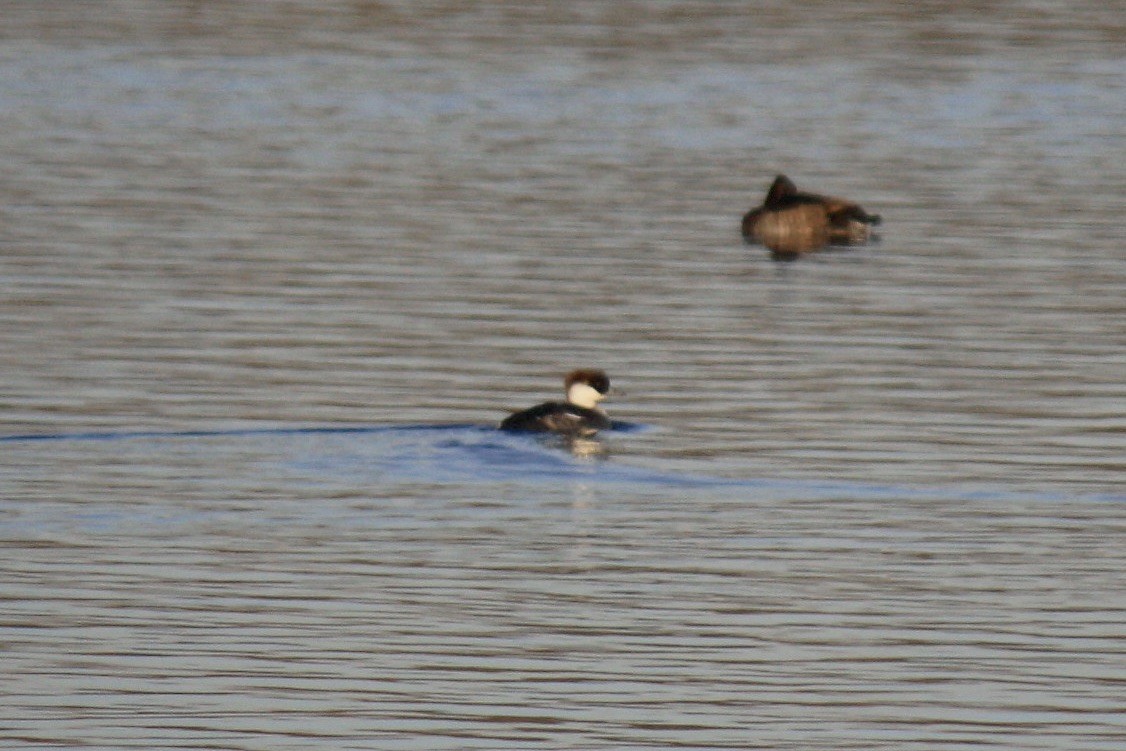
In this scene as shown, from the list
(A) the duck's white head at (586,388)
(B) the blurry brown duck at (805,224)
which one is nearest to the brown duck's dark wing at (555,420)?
(A) the duck's white head at (586,388)

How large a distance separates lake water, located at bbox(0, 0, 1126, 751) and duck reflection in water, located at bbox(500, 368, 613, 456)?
20 centimetres

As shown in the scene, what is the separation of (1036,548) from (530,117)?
74.2 ft

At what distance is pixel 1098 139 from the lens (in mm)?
33219

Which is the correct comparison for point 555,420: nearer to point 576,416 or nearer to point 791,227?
point 576,416

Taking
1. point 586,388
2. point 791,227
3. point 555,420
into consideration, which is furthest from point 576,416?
point 791,227

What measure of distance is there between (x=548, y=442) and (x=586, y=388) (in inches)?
26.7

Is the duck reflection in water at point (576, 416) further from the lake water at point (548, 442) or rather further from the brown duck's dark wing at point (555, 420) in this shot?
the lake water at point (548, 442)

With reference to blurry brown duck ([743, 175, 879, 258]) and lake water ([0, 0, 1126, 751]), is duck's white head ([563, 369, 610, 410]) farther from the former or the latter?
blurry brown duck ([743, 175, 879, 258])

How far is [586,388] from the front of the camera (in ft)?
53.7

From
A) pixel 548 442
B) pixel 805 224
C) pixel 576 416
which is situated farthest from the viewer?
pixel 805 224

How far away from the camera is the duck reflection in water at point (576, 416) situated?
A: 15.8 metres

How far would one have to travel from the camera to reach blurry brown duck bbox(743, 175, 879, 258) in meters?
26.2

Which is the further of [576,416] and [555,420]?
[576,416]

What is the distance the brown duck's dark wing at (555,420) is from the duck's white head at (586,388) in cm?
11
